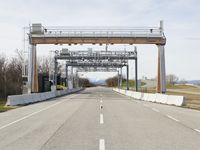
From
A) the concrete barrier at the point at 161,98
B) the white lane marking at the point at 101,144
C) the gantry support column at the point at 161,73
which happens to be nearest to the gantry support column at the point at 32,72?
the gantry support column at the point at 161,73

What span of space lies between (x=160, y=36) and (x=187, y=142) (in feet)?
111

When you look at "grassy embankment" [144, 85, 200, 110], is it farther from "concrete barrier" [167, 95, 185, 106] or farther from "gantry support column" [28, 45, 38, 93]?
"gantry support column" [28, 45, 38, 93]

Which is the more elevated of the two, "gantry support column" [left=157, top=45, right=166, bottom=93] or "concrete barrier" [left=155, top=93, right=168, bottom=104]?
"gantry support column" [left=157, top=45, right=166, bottom=93]

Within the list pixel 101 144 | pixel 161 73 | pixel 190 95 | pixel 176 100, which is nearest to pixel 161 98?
pixel 176 100

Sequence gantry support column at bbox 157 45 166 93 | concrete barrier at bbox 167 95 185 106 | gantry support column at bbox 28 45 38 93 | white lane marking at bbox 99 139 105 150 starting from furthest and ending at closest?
gantry support column at bbox 28 45 38 93 < gantry support column at bbox 157 45 166 93 < concrete barrier at bbox 167 95 185 106 < white lane marking at bbox 99 139 105 150

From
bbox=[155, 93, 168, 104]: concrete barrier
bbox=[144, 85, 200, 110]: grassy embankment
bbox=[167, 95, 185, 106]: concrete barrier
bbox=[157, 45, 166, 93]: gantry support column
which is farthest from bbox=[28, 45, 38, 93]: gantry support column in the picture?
bbox=[144, 85, 200, 110]: grassy embankment

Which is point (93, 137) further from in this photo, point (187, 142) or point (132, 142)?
point (187, 142)

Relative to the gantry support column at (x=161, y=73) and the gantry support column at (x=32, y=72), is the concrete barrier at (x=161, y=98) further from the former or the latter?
the gantry support column at (x=32, y=72)

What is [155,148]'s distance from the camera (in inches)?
348

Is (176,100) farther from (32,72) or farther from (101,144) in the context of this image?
(101,144)

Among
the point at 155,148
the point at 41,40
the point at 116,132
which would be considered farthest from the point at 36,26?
the point at 155,148

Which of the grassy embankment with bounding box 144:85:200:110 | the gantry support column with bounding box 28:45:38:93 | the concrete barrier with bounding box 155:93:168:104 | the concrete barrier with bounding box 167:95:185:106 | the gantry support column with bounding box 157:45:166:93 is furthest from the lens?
the gantry support column with bounding box 28:45:38:93

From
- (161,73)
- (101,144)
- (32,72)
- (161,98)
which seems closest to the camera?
(101,144)

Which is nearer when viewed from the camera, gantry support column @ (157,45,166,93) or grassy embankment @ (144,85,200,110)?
grassy embankment @ (144,85,200,110)
